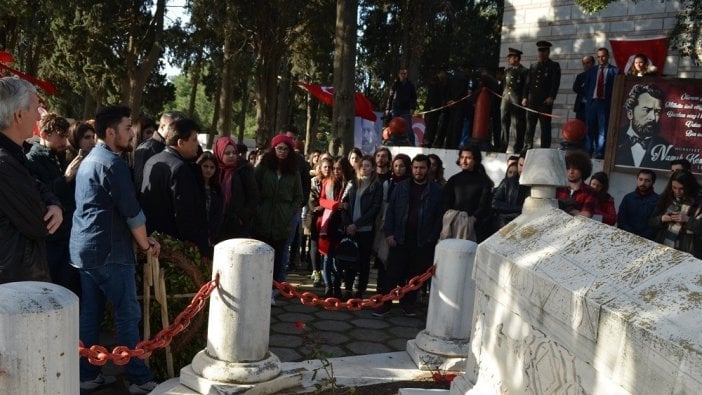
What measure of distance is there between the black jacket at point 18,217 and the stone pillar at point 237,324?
1052mm

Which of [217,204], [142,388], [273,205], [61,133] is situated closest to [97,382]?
[142,388]

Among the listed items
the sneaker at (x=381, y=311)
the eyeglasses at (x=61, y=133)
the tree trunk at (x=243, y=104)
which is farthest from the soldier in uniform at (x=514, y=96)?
the tree trunk at (x=243, y=104)

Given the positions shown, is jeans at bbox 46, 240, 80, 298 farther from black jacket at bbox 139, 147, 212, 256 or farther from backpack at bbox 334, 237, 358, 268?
backpack at bbox 334, 237, 358, 268

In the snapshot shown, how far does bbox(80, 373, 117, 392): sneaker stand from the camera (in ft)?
14.6

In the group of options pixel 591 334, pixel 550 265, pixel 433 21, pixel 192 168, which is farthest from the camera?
pixel 433 21

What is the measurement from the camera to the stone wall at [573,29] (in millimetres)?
12805

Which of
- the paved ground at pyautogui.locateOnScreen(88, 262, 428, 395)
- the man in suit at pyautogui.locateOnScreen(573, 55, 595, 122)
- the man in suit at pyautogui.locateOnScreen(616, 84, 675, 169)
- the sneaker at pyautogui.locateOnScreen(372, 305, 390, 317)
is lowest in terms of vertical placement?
the paved ground at pyautogui.locateOnScreen(88, 262, 428, 395)

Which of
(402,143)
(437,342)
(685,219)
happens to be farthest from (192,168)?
(402,143)

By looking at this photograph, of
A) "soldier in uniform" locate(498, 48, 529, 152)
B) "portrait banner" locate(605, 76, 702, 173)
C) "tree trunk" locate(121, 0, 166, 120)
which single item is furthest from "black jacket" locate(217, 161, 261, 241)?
"tree trunk" locate(121, 0, 166, 120)

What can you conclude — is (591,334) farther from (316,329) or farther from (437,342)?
(316,329)

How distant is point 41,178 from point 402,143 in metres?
9.75

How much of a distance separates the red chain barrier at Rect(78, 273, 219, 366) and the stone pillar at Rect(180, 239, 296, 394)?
0.25 ft

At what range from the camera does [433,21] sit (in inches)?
1083

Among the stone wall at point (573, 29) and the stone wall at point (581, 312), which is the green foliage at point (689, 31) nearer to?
the stone wall at point (573, 29)
